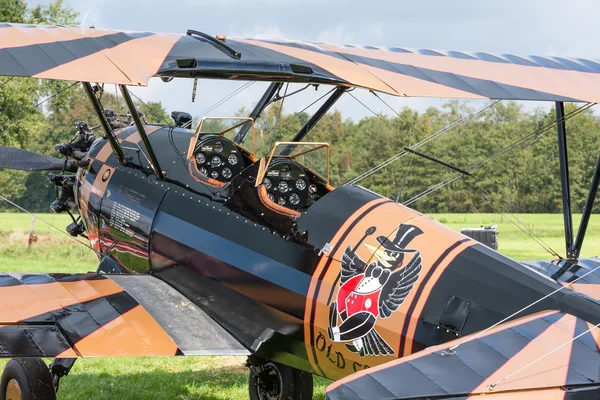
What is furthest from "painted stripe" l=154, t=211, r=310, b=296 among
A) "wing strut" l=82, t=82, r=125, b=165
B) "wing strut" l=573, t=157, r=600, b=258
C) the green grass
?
the green grass

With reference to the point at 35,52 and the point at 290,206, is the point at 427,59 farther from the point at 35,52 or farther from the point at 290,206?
the point at 35,52

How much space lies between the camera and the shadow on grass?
7090mm

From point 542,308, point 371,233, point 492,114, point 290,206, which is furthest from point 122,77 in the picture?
point 492,114

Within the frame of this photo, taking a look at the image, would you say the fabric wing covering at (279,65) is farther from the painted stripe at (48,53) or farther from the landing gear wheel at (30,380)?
the landing gear wheel at (30,380)

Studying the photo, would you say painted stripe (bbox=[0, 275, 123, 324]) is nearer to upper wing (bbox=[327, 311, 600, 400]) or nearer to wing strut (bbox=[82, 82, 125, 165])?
wing strut (bbox=[82, 82, 125, 165])

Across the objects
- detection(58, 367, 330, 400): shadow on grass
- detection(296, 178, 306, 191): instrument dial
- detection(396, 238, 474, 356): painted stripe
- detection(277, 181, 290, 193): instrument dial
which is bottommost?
detection(58, 367, 330, 400): shadow on grass

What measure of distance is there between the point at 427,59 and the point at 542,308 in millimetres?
3756

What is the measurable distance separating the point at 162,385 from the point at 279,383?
179cm

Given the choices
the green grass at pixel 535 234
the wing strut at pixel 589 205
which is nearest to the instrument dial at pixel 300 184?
the wing strut at pixel 589 205

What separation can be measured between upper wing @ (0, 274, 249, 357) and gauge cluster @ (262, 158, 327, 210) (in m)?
1.01

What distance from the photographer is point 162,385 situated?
294 inches

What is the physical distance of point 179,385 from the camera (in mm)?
7477

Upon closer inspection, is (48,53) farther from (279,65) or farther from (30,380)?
(30,380)

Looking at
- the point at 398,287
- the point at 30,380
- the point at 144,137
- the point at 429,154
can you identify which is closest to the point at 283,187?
the point at 144,137
